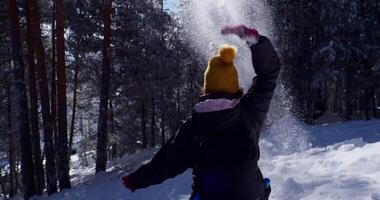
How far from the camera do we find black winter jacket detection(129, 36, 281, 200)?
8.65ft

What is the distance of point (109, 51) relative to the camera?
18.8m

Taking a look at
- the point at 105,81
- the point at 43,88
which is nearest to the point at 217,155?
the point at 43,88

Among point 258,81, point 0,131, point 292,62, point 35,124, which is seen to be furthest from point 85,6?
point 258,81

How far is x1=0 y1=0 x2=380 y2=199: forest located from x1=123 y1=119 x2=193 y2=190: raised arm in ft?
45.4

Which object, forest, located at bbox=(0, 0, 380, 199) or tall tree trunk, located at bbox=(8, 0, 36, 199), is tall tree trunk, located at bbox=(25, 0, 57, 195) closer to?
forest, located at bbox=(0, 0, 380, 199)

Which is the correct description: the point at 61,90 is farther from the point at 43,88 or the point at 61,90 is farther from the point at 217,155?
the point at 217,155

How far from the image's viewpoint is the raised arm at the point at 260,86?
277 centimetres

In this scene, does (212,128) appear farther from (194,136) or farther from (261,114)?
(261,114)

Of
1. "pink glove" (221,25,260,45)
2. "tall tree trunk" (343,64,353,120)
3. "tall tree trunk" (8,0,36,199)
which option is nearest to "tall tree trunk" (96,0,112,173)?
"tall tree trunk" (8,0,36,199)

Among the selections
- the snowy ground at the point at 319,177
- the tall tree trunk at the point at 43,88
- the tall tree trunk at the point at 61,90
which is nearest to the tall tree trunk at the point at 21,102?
the tall tree trunk at the point at 43,88

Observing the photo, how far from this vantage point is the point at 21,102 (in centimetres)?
1617

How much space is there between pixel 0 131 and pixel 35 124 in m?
9.83

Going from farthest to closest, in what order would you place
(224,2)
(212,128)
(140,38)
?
(140,38) → (224,2) → (212,128)

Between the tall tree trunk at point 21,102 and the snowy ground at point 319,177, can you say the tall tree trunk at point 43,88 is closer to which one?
the tall tree trunk at point 21,102
